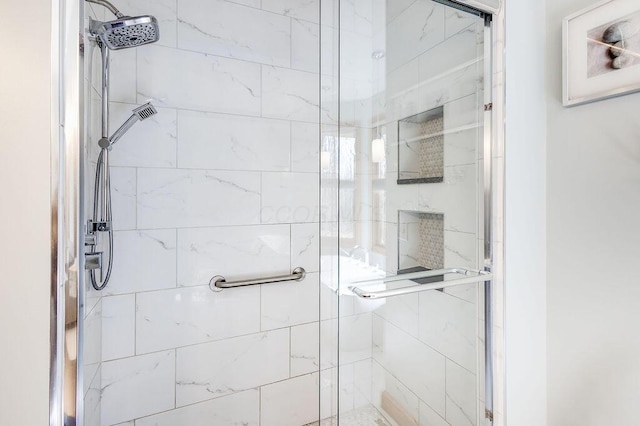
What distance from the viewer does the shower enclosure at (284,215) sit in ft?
3.10

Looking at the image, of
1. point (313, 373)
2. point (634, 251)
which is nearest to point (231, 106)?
point (313, 373)

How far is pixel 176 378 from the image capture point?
4.13 ft

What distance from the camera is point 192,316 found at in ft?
4.22

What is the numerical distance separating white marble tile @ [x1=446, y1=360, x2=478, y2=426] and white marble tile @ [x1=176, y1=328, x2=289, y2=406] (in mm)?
759

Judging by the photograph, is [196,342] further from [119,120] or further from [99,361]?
[119,120]

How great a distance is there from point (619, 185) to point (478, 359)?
716mm

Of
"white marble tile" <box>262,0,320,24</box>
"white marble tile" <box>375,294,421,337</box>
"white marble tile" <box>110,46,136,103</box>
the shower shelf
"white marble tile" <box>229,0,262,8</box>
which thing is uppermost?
"white marble tile" <box>262,0,320,24</box>

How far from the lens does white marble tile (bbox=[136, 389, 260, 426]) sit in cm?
124

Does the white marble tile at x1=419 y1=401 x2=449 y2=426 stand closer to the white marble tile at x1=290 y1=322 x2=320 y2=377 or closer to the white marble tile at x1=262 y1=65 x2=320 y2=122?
the white marble tile at x1=290 y1=322 x2=320 y2=377

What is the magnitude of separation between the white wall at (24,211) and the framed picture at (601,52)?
137 centimetres

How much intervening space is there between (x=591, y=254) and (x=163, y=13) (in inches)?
72.1

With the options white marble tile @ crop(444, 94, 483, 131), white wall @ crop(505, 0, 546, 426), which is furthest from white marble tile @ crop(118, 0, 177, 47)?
white wall @ crop(505, 0, 546, 426)

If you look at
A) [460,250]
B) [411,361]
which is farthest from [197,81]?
[411,361]

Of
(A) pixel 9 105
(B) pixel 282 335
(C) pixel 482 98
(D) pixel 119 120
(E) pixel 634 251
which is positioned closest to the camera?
(A) pixel 9 105
